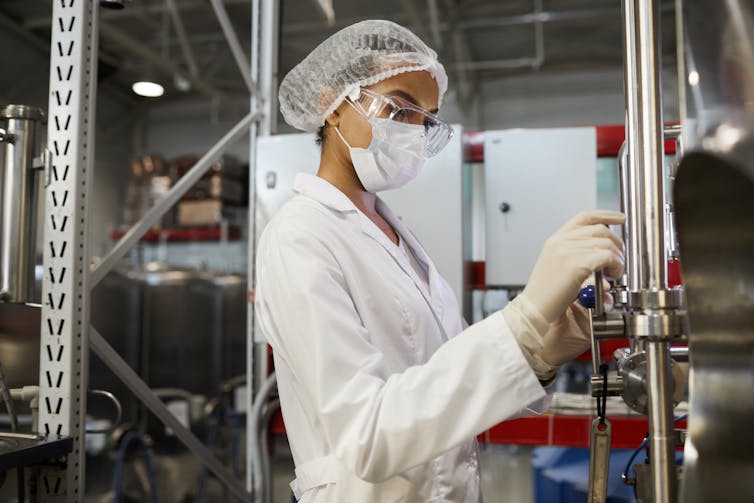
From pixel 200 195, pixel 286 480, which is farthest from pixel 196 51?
pixel 286 480

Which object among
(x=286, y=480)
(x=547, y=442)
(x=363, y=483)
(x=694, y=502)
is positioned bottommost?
(x=286, y=480)

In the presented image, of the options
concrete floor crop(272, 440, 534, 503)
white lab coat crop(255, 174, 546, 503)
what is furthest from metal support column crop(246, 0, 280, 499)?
white lab coat crop(255, 174, 546, 503)

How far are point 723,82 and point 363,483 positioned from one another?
27.1 inches

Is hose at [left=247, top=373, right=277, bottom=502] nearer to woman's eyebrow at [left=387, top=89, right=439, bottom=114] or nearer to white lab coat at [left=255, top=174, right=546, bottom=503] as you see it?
white lab coat at [left=255, top=174, right=546, bottom=503]

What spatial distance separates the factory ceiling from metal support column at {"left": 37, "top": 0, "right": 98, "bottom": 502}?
3.16 meters

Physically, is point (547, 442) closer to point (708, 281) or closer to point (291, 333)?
point (291, 333)

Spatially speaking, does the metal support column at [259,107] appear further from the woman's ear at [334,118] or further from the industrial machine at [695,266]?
the industrial machine at [695,266]

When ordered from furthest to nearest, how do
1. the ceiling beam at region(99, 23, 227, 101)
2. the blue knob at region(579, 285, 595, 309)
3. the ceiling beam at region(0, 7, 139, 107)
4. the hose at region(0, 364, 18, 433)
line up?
the ceiling beam at region(0, 7, 139, 107) → the ceiling beam at region(99, 23, 227, 101) → the hose at region(0, 364, 18, 433) → the blue knob at region(579, 285, 595, 309)

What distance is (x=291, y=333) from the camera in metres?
0.83

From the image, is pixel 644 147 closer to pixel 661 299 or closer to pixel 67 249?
pixel 661 299

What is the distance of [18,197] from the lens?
1396 millimetres

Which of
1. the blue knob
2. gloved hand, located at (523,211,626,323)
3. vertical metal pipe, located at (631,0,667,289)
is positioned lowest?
the blue knob

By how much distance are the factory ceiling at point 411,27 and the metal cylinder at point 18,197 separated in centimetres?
317

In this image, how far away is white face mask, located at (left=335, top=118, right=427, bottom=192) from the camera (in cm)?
109
